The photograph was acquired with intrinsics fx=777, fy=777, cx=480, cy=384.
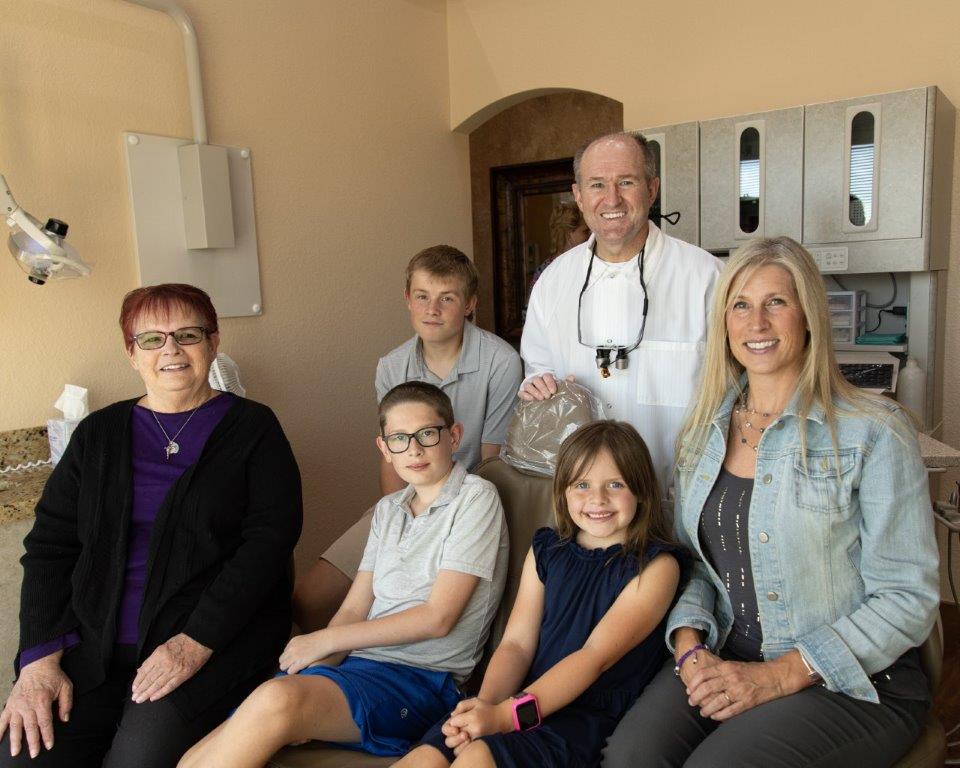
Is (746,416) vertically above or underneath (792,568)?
above

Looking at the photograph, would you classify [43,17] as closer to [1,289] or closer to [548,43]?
[1,289]

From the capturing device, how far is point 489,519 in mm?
1733

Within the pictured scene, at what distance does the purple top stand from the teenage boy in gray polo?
1.71ft

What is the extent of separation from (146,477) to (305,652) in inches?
21.8

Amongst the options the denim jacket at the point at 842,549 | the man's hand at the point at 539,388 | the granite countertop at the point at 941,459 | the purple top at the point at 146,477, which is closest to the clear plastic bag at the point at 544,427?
the man's hand at the point at 539,388

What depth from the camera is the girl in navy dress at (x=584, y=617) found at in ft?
4.60

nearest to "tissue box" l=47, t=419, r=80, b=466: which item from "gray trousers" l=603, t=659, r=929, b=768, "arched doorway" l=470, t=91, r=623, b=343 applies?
"gray trousers" l=603, t=659, r=929, b=768

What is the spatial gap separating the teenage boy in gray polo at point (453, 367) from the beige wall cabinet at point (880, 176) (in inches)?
54.7

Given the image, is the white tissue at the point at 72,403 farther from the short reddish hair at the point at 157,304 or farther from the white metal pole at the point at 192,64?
the white metal pole at the point at 192,64

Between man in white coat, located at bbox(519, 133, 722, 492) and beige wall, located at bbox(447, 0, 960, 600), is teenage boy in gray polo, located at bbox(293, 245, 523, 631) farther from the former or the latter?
beige wall, located at bbox(447, 0, 960, 600)

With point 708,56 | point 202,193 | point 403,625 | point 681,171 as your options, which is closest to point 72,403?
point 202,193

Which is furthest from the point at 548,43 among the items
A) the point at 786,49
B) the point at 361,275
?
the point at 361,275

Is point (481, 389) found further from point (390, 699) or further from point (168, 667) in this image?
point (168, 667)

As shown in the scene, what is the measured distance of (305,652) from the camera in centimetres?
165
